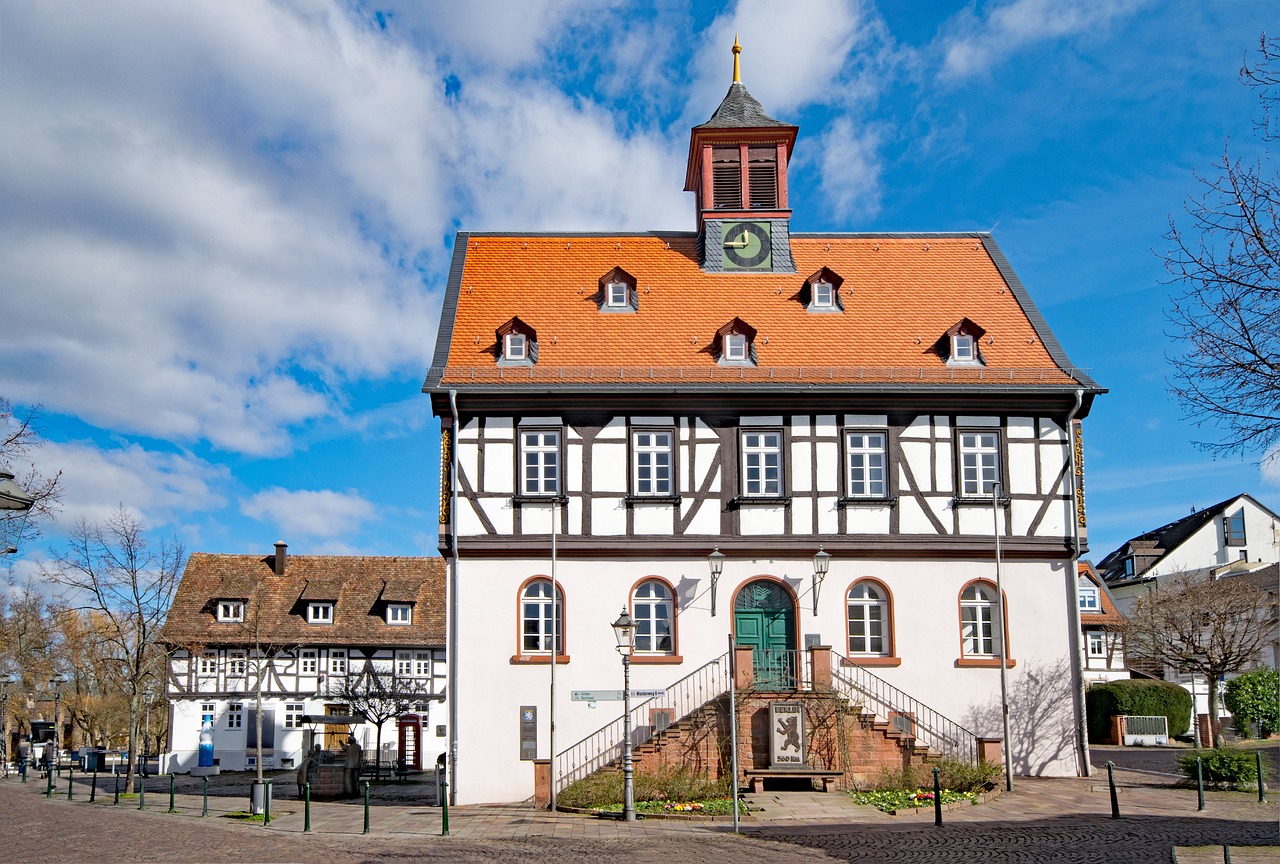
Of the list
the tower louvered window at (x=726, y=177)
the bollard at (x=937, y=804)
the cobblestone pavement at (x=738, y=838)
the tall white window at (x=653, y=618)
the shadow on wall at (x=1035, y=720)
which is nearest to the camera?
the cobblestone pavement at (x=738, y=838)

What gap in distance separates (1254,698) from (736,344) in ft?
78.0

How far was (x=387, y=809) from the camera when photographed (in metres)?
24.7

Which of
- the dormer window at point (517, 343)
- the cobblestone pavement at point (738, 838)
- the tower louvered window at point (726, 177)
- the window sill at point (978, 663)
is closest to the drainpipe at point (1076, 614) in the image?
the cobblestone pavement at point (738, 838)

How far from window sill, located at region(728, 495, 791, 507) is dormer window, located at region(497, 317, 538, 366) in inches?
213

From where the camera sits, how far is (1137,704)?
42250mm

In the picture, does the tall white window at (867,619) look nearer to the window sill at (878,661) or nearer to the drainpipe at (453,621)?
the window sill at (878,661)

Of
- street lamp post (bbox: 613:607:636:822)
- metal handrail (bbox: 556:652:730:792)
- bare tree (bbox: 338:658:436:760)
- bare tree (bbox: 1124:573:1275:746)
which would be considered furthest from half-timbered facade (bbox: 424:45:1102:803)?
bare tree (bbox: 338:658:436:760)

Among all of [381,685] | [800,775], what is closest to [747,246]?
[800,775]

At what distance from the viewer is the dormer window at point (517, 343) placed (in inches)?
1048

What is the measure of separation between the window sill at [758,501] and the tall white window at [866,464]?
1.55 meters

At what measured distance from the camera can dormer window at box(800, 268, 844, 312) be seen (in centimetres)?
2886

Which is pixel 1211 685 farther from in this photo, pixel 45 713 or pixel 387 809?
pixel 45 713

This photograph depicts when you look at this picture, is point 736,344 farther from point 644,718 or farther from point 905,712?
point 905,712

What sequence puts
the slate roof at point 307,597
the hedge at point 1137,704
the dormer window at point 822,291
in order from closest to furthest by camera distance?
the dormer window at point 822,291, the hedge at point 1137,704, the slate roof at point 307,597
